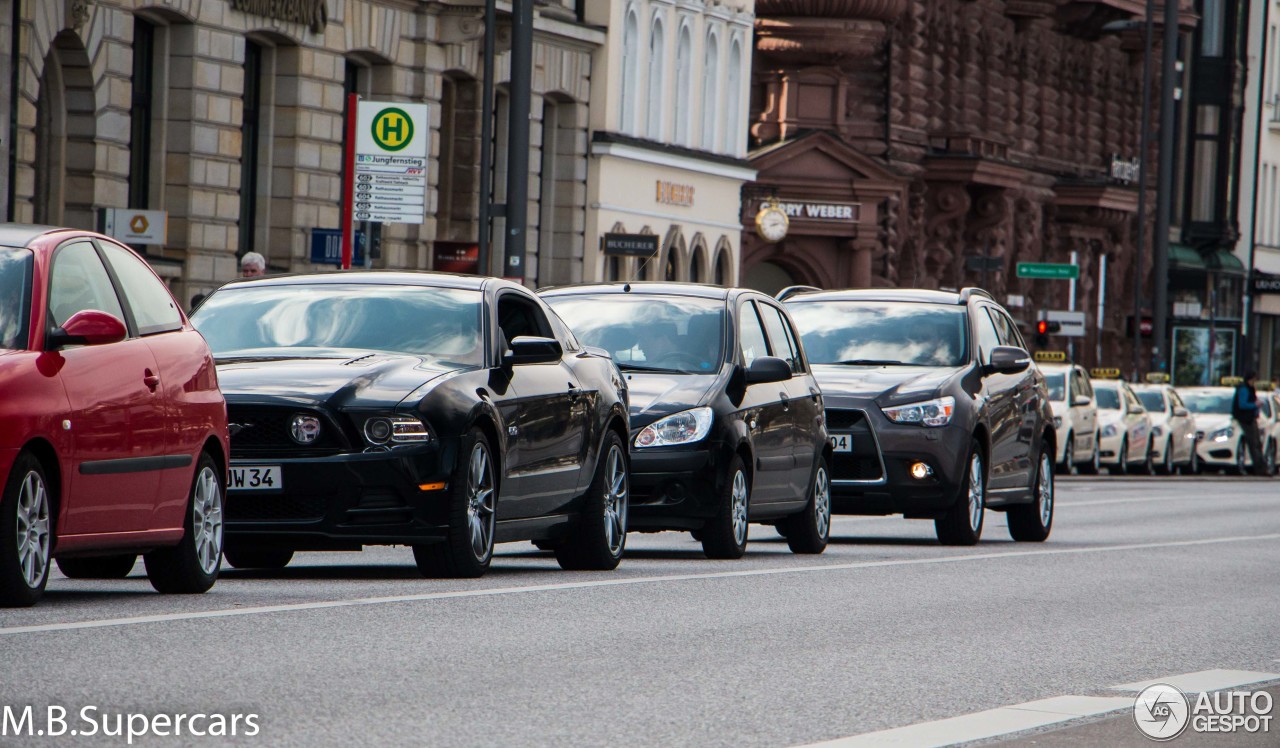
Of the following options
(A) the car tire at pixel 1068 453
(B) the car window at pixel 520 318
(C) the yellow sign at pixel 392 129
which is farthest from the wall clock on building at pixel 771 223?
(B) the car window at pixel 520 318

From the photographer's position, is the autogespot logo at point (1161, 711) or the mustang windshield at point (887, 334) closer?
the autogespot logo at point (1161, 711)

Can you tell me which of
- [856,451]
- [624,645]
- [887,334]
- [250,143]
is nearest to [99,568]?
[624,645]

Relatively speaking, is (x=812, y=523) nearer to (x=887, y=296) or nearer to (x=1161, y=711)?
(x=887, y=296)

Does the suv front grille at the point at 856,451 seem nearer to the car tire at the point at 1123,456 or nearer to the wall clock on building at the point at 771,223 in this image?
the car tire at the point at 1123,456

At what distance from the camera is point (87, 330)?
1092 cm

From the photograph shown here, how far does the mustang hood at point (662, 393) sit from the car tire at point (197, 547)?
434 cm

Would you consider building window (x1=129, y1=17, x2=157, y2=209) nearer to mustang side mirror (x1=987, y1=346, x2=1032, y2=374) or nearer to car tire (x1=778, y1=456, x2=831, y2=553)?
mustang side mirror (x1=987, y1=346, x2=1032, y2=374)

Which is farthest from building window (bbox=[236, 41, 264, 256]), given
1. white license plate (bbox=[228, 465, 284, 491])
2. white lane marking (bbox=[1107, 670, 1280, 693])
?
white lane marking (bbox=[1107, 670, 1280, 693])

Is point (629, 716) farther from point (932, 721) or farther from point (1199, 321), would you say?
point (1199, 321)

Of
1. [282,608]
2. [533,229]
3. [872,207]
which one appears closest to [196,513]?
[282,608]

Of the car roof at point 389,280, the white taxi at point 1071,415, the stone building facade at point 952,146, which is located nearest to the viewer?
the car roof at point 389,280

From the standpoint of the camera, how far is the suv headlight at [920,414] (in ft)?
63.5

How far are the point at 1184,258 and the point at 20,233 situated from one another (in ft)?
239

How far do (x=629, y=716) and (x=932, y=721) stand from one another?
0.95 meters
